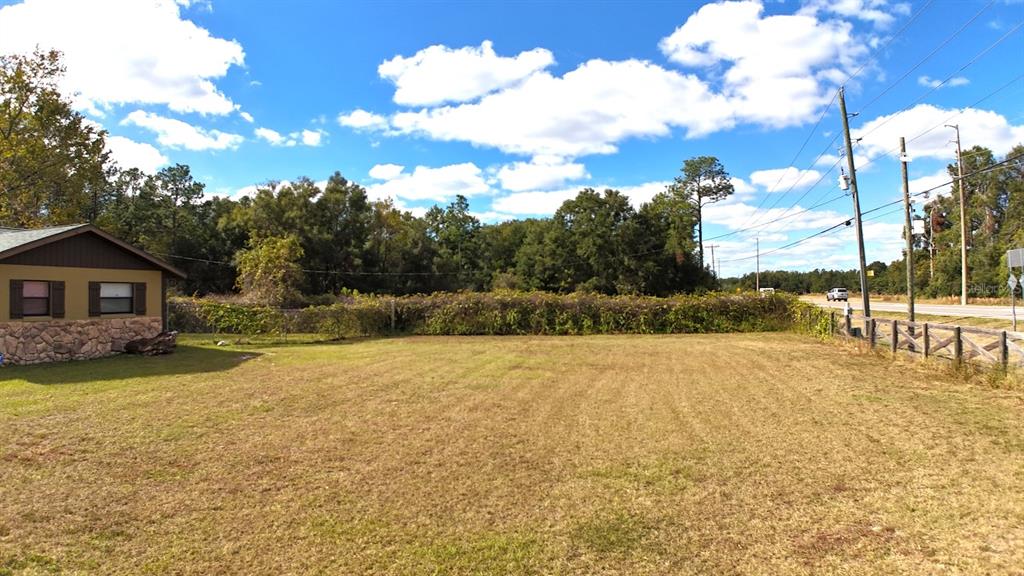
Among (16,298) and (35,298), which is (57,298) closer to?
(35,298)

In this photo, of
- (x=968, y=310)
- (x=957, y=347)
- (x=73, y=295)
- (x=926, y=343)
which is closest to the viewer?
(x=957, y=347)

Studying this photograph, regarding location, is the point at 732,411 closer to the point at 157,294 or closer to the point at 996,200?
the point at 157,294

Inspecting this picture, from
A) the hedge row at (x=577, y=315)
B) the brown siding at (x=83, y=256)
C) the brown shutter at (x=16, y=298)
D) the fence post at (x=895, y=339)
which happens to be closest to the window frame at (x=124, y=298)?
the brown siding at (x=83, y=256)

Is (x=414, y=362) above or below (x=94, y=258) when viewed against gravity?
below

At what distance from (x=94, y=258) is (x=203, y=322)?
28.6 ft

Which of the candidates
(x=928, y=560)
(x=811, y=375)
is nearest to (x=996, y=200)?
(x=811, y=375)

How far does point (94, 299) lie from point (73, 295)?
0.52 meters

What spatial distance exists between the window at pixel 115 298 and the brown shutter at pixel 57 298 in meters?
0.99

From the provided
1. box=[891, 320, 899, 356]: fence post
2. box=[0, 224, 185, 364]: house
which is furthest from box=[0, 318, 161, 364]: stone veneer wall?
box=[891, 320, 899, 356]: fence post

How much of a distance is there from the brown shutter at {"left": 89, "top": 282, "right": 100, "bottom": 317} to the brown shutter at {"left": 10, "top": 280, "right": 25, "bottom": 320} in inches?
61.5

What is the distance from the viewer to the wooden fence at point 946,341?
9555mm

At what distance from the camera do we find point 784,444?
616cm

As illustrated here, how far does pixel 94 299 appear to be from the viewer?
14.9 m

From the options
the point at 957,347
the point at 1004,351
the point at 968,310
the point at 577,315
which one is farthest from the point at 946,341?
the point at 968,310
